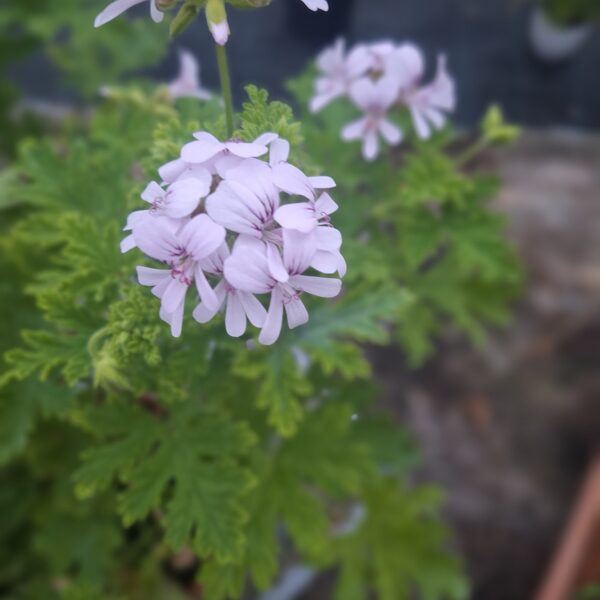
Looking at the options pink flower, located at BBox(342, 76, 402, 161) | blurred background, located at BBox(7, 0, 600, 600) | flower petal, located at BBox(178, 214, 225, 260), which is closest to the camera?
flower petal, located at BBox(178, 214, 225, 260)

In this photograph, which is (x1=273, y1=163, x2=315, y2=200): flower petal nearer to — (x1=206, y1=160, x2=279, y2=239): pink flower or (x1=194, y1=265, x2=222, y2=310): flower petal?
(x1=206, y1=160, x2=279, y2=239): pink flower

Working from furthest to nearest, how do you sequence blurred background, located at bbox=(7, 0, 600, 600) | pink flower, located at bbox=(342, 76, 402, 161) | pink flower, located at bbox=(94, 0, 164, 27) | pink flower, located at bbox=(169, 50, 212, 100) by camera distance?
blurred background, located at bbox=(7, 0, 600, 600) → pink flower, located at bbox=(169, 50, 212, 100) → pink flower, located at bbox=(342, 76, 402, 161) → pink flower, located at bbox=(94, 0, 164, 27)

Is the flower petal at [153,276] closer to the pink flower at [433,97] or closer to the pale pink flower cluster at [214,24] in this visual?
the pale pink flower cluster at [214,24]

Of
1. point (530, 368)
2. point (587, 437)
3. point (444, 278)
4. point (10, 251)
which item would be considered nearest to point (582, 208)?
point (530, 368)

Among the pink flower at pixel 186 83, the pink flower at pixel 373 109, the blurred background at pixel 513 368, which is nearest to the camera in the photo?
the pink flower at pixel 373 109

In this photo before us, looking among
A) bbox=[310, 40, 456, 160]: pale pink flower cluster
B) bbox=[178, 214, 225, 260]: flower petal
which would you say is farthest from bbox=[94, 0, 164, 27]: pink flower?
bbox=[310, 40, 456, 160]: pale pink flower cluster

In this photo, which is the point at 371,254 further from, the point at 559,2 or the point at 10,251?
the point at 559,2

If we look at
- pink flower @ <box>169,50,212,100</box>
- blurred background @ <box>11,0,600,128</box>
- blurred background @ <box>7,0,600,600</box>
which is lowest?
blurred background @ <box>7,0,600,600</box>

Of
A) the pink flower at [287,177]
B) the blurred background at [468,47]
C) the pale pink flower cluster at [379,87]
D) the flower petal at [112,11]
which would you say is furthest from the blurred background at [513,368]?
the pink flower at [287,177]
